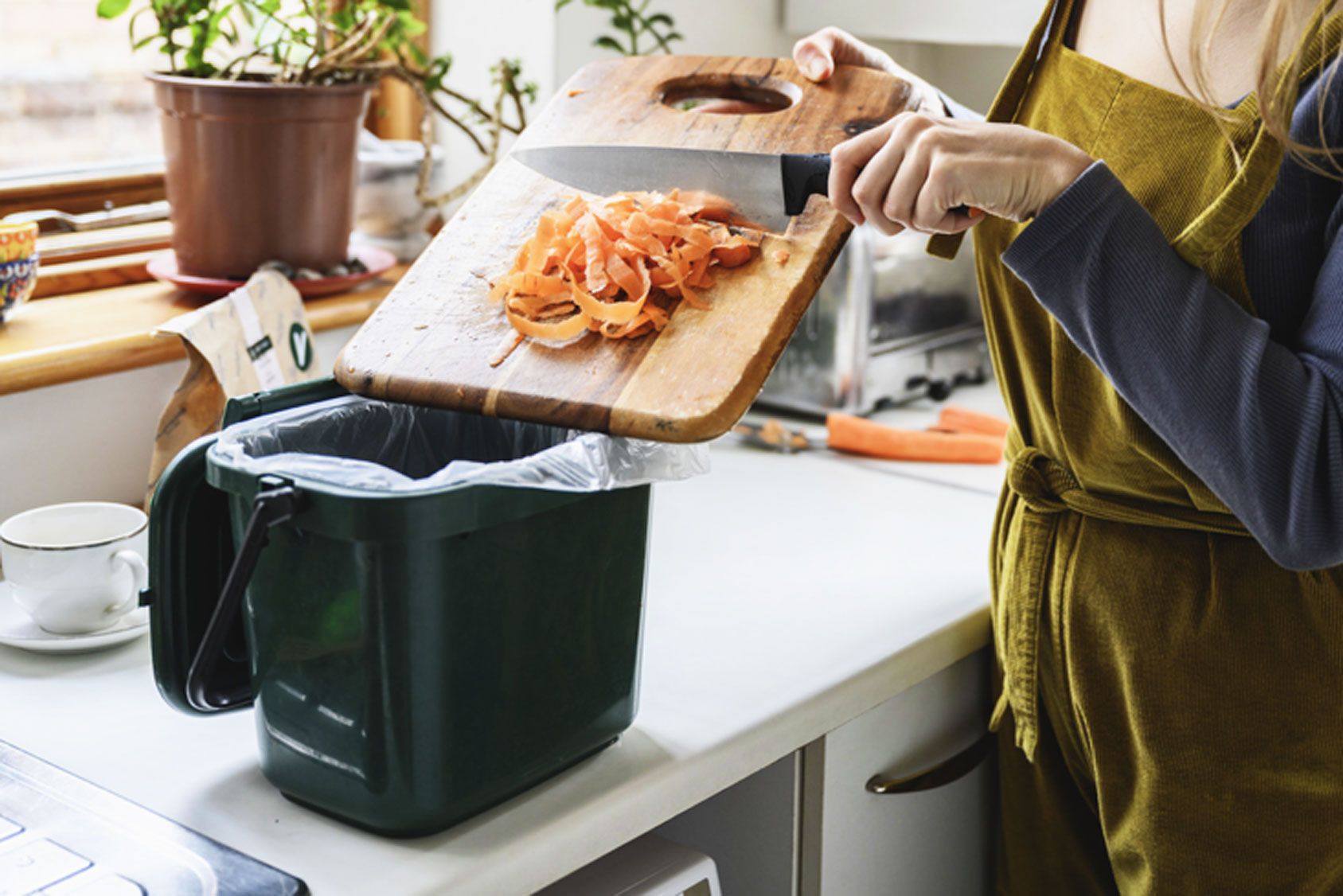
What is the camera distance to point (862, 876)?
1041 millimetres

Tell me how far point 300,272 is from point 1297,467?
3.30 feet

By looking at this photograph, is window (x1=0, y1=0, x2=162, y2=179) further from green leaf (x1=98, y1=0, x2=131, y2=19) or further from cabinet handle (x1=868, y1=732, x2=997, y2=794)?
cabinet handle (x1=868, y1=732, x2=997, y2=794)

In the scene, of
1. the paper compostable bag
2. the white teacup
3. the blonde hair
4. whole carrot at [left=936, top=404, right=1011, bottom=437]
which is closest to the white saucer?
the white teacup

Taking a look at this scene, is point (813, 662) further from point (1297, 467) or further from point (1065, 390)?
point (1297, 467)

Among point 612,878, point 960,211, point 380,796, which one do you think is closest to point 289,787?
point 380,796

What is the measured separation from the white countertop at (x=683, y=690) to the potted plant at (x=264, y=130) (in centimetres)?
46

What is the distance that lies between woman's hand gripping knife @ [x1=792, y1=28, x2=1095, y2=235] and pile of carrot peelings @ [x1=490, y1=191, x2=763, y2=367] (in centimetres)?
11

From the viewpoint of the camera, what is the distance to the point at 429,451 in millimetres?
902

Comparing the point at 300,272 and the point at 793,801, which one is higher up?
the point at 300,272

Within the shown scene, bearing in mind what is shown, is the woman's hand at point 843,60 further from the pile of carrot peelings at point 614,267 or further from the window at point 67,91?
the window at point 67,91

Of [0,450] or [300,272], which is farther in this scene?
[300,272]

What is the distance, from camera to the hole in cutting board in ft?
3.63

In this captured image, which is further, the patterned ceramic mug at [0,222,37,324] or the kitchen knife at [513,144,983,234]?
the patterned ceramic mug at [0,222,37,324]

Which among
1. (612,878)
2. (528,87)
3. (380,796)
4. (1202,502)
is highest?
(528,87)
